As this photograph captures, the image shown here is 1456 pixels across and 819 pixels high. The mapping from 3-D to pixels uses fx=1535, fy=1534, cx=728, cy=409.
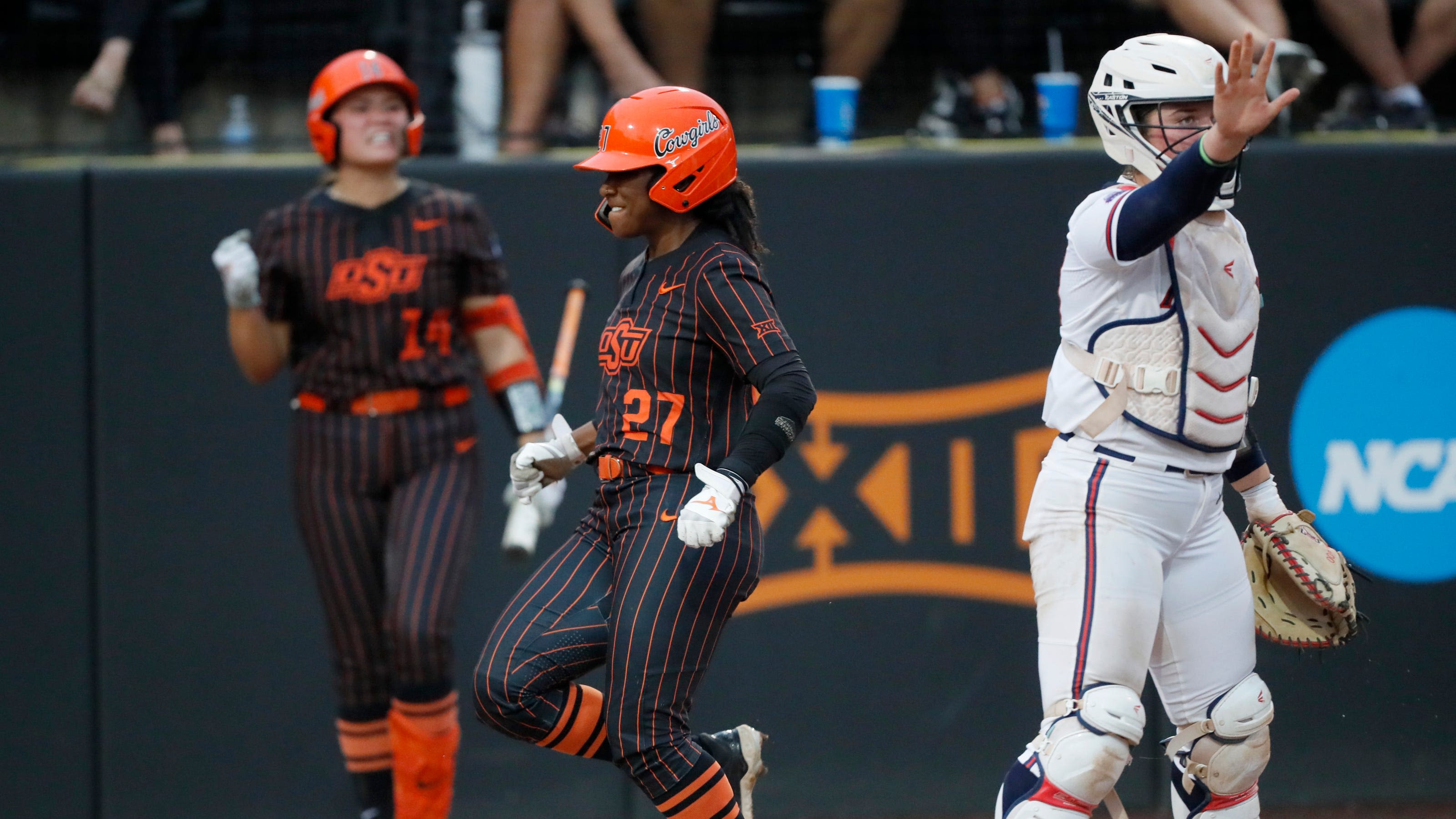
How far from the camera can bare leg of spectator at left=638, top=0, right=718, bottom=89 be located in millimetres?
5855

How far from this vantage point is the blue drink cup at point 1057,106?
18.3 feet

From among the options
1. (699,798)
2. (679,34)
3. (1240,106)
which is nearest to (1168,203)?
(1240,106)

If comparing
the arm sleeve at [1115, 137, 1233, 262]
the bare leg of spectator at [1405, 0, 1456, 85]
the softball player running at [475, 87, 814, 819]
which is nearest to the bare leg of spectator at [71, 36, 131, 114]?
the softball player running at [475, 87, 814, 819]

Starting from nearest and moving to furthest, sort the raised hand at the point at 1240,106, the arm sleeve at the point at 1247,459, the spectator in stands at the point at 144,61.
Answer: the raised hand at the point at 1240,106 < the arm sleeve at the point at 1247,459 < the spectator in stands at the point at 144,61

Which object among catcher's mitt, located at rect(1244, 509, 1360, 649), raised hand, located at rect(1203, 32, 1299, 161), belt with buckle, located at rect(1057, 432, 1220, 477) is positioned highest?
raised hand, located at rect(1203, 32, 1299, 161)

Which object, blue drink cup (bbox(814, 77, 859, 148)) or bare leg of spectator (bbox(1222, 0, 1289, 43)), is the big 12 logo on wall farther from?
blue drink cup (bbox(814, 77, 859, 148))

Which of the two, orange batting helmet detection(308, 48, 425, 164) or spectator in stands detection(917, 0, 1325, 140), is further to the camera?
spectator in stands detection(917, 0, 1325, 140)

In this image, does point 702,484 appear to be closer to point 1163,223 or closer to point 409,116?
point 1163,223

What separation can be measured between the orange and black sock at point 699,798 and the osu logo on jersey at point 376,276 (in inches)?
75.6

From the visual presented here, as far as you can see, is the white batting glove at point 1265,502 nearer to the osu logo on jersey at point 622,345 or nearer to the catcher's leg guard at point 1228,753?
the catcher's leg guard at point 1228,753

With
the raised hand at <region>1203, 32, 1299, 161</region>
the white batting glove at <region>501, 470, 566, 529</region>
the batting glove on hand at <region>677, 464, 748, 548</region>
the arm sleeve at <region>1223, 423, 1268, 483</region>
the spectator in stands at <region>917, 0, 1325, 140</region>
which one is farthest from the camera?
the spectator in stands at <region>917, 0, 1325, 140</region>

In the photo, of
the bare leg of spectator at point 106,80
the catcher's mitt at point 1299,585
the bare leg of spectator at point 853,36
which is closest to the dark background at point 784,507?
the bare leg of spectator at point 106,80

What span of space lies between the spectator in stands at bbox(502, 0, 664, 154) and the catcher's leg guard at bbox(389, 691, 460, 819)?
225cm

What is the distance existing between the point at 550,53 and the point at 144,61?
1.54 m
